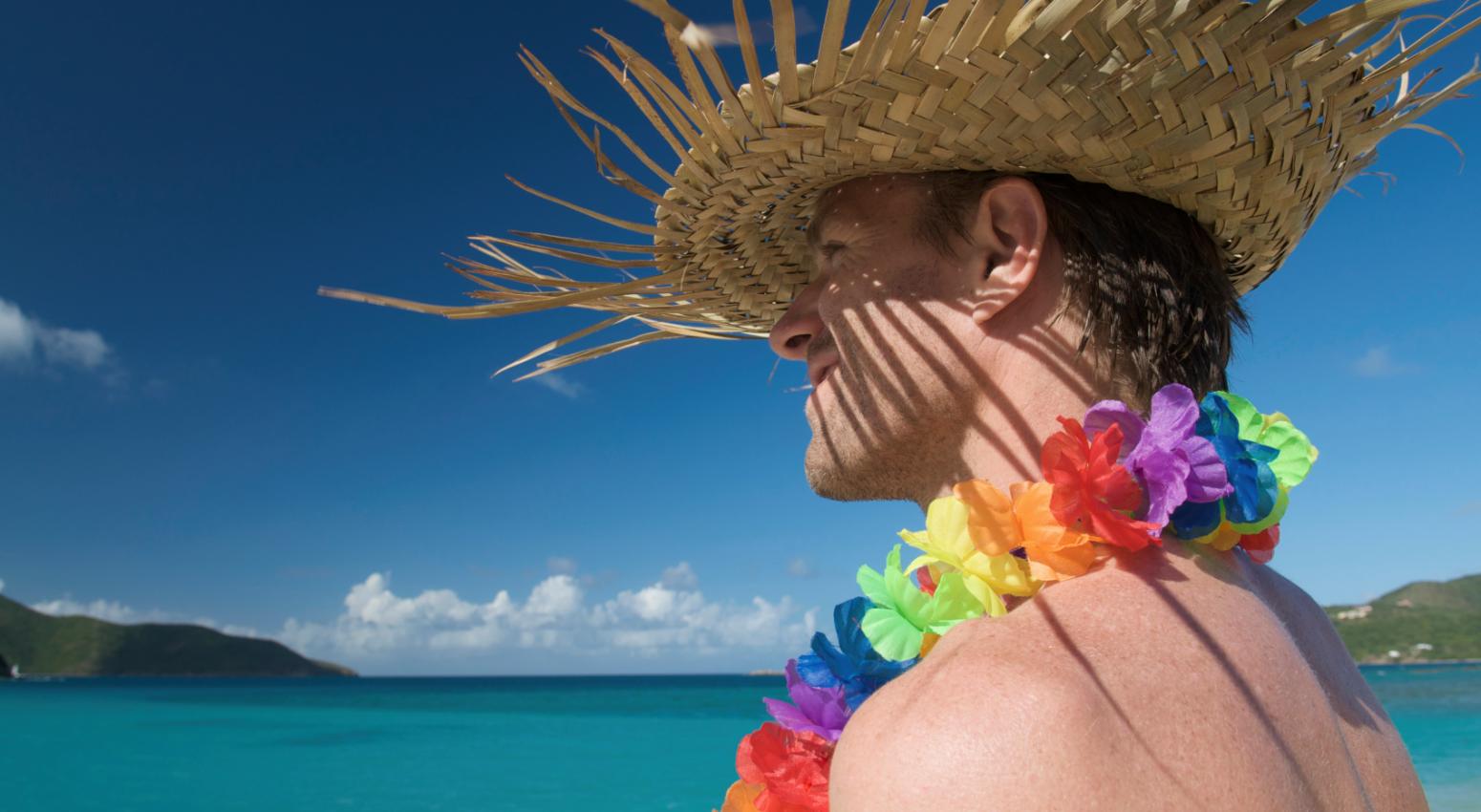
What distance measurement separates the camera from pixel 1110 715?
2.72 feet

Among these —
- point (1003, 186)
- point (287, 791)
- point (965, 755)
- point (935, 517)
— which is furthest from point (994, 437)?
point (287, 791)

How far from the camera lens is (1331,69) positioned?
1219 millimetres

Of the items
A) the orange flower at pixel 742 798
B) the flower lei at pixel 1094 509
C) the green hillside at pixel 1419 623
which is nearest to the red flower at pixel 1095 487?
the flower lei at pixel 1094 509

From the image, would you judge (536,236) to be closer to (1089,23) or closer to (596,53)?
(596,53)

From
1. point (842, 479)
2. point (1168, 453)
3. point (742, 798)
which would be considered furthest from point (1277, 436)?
point (742, 798)

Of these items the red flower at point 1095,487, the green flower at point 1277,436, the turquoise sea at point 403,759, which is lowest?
the turquoise sea at point 403,759

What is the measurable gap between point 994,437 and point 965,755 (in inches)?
24.9

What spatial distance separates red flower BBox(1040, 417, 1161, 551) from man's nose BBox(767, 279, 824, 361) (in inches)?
24.3

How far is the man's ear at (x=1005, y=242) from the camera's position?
4.43ft

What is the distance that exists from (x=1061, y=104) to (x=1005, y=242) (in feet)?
0.81

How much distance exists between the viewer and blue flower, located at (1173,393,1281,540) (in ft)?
3.62

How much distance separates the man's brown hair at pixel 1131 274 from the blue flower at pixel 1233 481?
0.41 feet

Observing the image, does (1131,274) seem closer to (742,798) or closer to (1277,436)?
(1277,436)

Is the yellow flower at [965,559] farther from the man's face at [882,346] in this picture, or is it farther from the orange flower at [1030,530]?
the man's face at [882,346]
